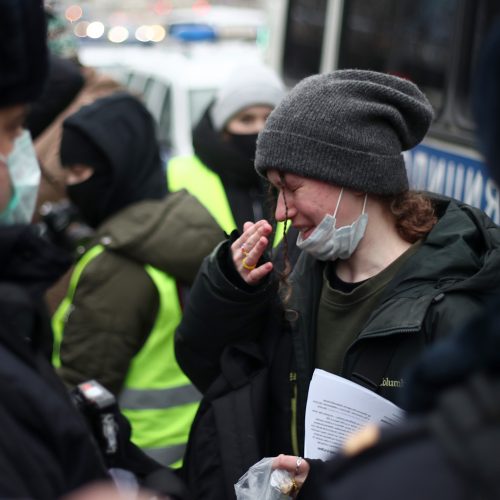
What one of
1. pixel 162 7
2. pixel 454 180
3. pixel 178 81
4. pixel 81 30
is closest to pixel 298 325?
pixel 454 180

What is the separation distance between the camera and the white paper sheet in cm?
204

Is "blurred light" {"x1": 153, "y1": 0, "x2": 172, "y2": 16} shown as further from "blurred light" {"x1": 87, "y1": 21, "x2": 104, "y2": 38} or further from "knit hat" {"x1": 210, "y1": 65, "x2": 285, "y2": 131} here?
"knit hat" {"x1": 210, "y1": 65, "x2": 285, "y2": 131}

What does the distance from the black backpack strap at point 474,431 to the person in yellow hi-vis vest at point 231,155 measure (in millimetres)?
2403

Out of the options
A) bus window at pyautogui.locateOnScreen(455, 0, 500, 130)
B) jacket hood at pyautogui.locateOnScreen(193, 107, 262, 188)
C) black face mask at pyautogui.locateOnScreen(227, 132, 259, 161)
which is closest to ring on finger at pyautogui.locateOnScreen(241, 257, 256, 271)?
jacket hood at pyautogui.locateOnScreen(193, 107, 262, 188)

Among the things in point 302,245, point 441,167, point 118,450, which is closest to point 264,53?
point 441,167

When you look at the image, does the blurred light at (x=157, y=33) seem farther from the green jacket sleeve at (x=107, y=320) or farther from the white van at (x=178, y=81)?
the green jacket sleeve at (x=107, y=320)

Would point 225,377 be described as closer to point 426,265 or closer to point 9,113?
point 426,265

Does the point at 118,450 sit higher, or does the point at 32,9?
the point at 32,9

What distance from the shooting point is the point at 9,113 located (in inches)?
62.6

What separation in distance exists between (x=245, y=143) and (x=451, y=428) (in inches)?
126

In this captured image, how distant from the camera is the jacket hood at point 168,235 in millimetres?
3086

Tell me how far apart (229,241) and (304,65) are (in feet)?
16.6

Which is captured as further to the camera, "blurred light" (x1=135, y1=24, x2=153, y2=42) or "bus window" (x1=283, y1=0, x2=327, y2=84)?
"blurred light" (x1=135, y1=24, x2=153, y2=42)

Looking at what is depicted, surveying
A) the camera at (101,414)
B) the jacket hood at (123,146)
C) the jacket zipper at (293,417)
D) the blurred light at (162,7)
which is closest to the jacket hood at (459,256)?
the jacket zipper at (293,417)
